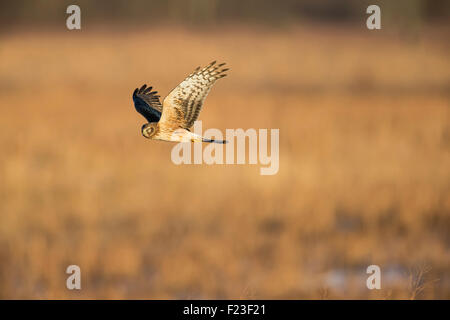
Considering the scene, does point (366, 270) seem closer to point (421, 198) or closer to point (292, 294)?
point (292, 294)

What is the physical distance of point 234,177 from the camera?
45.3 ft

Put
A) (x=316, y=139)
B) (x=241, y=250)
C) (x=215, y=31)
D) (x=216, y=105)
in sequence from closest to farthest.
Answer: (x=241, y=250) → (x=316, y=139) → (x=216, y=105) → (x=215, y=31)

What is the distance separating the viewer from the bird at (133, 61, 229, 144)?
3.95 metres

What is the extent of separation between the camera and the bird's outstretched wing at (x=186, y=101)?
4.26 m

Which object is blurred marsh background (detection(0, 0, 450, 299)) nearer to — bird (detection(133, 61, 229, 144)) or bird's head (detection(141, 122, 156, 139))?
bird (detection(133, 61, 229, 144))

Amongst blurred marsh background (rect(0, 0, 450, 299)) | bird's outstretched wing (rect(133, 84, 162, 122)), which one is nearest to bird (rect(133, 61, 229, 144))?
bird's outstretched wing (rect(133, 84, 162, 122))

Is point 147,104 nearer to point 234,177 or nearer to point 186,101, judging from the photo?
point 186,101

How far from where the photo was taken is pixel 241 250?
1132 centimetres

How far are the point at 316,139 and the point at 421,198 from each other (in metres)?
3.60

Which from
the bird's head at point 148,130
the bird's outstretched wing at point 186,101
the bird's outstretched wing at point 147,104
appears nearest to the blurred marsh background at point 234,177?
the bird's outstretched wing at point 147,104

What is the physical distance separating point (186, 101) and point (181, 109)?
0.12m

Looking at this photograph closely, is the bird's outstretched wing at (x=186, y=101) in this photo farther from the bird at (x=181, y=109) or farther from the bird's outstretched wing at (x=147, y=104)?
the bird's outstretched wing at (x=147, y=104)

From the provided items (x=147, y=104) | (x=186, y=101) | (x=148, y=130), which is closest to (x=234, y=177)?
(x=147, y=104)
